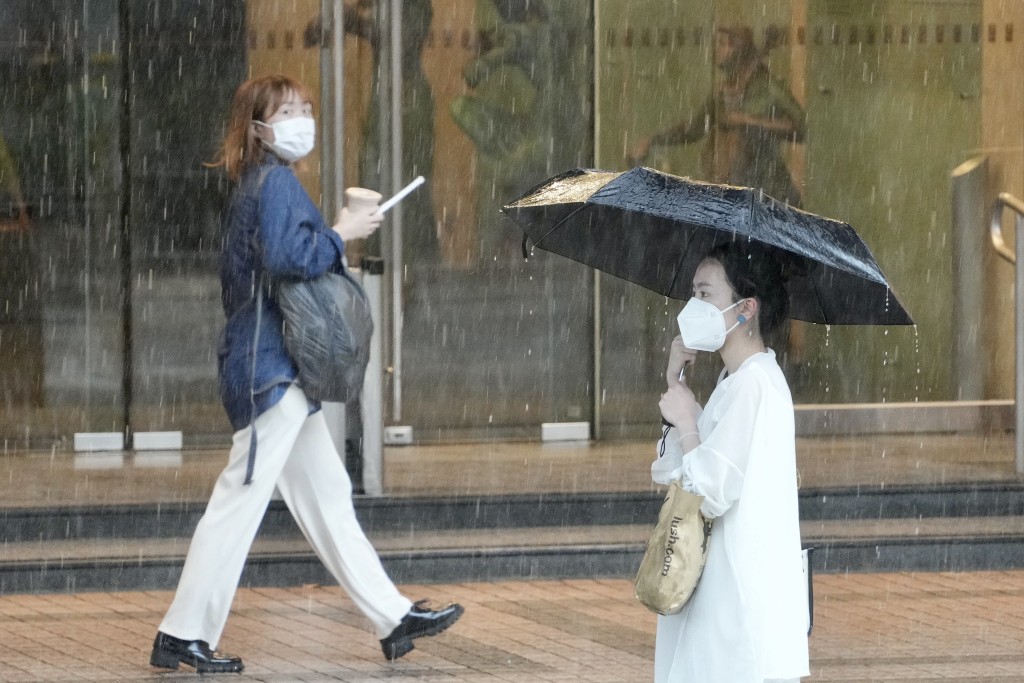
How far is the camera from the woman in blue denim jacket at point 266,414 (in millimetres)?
5895

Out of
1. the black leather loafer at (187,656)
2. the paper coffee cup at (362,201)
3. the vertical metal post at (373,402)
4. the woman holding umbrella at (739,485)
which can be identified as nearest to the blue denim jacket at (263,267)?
the paper coffee cup at (362,201)

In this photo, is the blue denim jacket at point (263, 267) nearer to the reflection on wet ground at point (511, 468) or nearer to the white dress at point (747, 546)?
the white dress at point (747, 546)

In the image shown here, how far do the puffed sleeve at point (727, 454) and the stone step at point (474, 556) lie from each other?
12.8 feet

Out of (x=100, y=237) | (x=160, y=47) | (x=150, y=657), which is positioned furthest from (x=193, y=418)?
(x=150, y=657)

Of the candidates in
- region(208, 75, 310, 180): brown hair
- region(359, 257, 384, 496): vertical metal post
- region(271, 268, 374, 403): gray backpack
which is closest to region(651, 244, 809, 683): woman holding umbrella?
region(271, 268, 374, 403): gray backpack

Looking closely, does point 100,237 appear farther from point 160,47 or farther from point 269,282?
point 269,282

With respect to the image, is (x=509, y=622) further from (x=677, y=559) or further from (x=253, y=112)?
(x=677, y=559)

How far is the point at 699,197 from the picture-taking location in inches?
155

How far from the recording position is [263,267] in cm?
589

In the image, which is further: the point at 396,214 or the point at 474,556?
the point at 396,214

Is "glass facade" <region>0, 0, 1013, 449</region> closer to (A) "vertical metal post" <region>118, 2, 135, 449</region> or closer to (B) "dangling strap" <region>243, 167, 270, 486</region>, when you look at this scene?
(A) "vertical metal post" <region>118, 2, 135, 449</region>

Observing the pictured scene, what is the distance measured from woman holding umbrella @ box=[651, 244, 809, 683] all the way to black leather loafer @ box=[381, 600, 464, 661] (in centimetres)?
215

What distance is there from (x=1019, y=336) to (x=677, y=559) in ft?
17.8

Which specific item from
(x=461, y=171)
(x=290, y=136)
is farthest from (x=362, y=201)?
(x=461, y=171)
